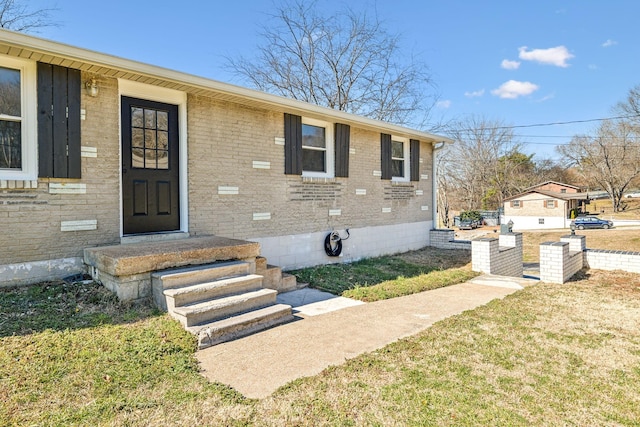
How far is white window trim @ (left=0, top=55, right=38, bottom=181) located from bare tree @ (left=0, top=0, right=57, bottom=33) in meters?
14.1

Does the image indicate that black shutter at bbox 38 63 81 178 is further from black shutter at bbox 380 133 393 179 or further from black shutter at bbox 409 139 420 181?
black shutter at bbox 409 139 420 181

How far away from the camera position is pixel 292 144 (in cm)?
726

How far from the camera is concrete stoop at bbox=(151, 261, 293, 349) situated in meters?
3.57

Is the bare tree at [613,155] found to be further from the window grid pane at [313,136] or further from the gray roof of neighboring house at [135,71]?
the gray roof of neighboring house at [135,71]

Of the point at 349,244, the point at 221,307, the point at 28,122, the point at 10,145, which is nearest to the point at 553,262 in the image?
the point at 349,244

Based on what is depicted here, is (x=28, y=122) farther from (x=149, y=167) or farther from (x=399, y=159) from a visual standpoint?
(x=399, y=159)

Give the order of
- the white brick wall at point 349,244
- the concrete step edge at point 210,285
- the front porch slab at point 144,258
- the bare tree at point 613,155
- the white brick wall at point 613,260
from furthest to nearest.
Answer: the bare tree at point 613,155
the white brick wall at point 613,260
the white brick wall at point 349,244
the front porch slab at point 144,258
the concrete step edge at point 210,285

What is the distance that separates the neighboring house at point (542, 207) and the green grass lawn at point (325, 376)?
31.0 m

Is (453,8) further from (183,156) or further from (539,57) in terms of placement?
(539,57)

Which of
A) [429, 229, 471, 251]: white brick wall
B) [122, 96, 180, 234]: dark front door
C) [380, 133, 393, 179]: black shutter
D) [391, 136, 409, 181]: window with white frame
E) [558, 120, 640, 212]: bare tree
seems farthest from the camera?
[558, 120, 640, 212]: bare tree

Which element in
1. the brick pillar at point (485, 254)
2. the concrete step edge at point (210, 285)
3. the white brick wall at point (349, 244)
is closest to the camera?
the concrete step edge at point (210, 285)

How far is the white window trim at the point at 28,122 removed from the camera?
4.32 metres

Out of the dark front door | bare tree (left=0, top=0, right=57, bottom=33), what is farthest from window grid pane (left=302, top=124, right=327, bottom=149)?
bare tree (left=0, top=0, right=57, bottom=33)

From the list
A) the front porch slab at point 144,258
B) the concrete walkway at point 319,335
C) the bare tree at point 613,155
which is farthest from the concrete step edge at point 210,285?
the bare tree at point 613,155
